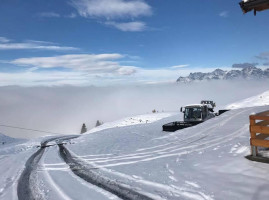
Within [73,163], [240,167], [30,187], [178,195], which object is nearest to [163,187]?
[178,195]

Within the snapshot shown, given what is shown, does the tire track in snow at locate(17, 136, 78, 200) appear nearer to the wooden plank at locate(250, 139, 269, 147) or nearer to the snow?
the snow

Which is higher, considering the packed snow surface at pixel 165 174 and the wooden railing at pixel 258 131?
the wooden railing at pixel 258 131

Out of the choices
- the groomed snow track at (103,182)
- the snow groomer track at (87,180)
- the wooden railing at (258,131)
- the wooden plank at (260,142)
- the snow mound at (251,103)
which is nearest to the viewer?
the groomed snow track at (103,182)

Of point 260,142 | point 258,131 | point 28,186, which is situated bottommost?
point 28,186

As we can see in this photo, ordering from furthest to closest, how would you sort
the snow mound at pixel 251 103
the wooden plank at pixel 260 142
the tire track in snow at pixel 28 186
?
the snow mound at pixel 251 103
the wooden plank at pixel 260 142
the tire track in snow at pixel 28 186

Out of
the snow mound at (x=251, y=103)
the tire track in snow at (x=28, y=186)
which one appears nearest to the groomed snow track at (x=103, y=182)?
the tire track in snow at (x=28, y=186)

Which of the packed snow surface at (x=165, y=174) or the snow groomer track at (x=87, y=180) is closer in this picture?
the packed snow surface at (x=165, y=174)

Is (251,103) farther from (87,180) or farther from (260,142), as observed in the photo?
(87,180)

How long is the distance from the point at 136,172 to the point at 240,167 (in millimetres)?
3606

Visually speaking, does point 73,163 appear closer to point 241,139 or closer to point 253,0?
point 241,139

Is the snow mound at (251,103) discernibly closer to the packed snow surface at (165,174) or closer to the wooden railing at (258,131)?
the packed snow surface at (165,174)

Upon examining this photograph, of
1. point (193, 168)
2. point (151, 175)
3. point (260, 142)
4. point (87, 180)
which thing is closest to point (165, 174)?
point (151, 175)

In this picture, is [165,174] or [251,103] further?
[251,103]

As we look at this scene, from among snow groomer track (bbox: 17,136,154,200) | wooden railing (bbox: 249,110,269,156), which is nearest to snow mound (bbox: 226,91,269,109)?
wooden railing (bbox: 249,110,269,156)
